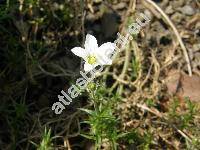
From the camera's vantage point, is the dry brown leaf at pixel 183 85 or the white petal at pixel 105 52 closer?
the white petal at pixel 105 52

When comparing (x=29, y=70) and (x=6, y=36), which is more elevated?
(x=6, y=36)

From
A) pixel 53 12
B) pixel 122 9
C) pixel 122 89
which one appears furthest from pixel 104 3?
pixel 122 89

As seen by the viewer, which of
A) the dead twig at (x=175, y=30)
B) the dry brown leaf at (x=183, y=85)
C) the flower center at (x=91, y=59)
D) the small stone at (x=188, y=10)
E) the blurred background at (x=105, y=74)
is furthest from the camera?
the small stone at (x=188, y=10)

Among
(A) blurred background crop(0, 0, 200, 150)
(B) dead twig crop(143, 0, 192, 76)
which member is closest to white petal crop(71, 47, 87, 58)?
(A) blurred background crop(0, 0, 200, 150)

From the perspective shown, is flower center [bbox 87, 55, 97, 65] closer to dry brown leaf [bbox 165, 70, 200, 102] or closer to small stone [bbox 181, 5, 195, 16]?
dry brown leaf [bbox 165, 70, 200, 102]

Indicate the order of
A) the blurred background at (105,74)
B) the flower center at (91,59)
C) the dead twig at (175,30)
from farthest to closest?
the dead twig at (175,30)
the blurred background at (105,74)
the flower center at (91,59)

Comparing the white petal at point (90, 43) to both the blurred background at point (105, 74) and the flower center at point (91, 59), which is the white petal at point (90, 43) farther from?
the blurred background at point (105, 74)

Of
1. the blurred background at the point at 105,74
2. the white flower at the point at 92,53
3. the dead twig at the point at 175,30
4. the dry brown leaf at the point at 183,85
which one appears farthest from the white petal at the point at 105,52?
the dead twig at the point at 175,30

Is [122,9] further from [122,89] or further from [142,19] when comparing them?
[122,89]
